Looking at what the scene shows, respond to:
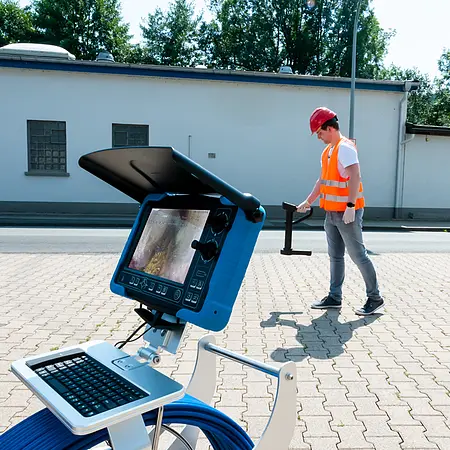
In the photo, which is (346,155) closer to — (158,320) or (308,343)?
(308,343)

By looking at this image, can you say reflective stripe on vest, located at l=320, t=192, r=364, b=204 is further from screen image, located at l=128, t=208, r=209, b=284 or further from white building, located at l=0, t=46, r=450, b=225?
white building, located at l=0, t=46, r=450, b=225

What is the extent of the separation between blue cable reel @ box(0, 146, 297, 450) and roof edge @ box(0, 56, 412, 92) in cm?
1646

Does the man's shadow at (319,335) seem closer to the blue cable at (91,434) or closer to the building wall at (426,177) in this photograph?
the blue cable at (91,434)

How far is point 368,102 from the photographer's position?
18719 millimetres

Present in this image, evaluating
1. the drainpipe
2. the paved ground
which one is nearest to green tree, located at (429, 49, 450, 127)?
the drainpipe

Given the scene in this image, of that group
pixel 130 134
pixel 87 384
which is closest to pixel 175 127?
pixel 130 134

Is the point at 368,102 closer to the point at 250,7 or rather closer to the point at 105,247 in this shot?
the point at 105,247

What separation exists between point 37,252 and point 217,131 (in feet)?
33.0

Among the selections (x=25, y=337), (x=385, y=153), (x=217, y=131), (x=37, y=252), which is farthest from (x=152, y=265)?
(x=385, y=153)

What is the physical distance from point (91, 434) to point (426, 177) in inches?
778

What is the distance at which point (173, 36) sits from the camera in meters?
41.4

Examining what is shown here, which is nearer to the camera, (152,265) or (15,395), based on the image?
(152,265)

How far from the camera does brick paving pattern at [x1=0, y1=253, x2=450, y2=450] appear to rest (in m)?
2.77

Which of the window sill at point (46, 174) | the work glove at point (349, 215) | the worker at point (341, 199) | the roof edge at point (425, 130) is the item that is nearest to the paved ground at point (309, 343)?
the worker at point (341, 199)
